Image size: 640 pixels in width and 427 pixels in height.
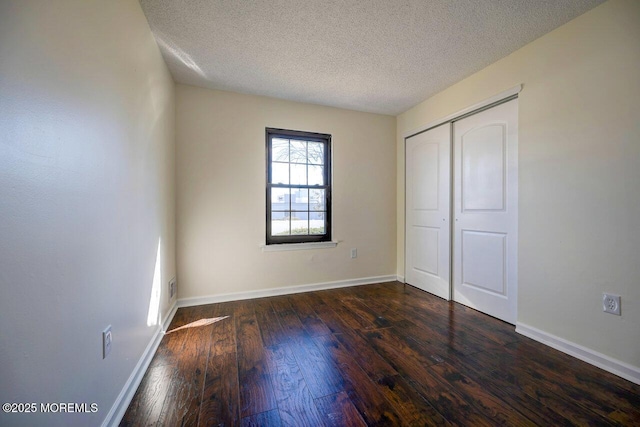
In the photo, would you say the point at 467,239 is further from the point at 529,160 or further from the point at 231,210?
the point at 231,210

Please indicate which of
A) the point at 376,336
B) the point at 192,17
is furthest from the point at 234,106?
the point at 376,336

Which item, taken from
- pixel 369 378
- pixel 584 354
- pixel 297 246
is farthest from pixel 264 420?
pixel 584 354

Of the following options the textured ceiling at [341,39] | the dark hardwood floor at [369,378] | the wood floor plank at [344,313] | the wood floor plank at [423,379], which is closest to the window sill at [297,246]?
the wood floor plank at [344,313]

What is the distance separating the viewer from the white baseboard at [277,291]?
2760 mm

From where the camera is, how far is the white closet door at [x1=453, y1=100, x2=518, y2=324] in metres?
2.26

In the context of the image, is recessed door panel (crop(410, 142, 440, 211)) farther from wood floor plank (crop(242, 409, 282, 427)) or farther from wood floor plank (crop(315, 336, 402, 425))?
wood floor plank (crop(242, 409, 282, 427))

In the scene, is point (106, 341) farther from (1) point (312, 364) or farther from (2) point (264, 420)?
(1) point (312, 364)

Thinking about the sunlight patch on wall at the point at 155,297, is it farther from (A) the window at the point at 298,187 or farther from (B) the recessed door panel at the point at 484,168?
(B) the recessed door panel at the point at 484,168

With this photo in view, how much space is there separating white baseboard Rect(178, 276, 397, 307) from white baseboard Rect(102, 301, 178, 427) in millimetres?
639

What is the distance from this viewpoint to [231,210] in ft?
9.52

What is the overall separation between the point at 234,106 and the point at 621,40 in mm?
3221

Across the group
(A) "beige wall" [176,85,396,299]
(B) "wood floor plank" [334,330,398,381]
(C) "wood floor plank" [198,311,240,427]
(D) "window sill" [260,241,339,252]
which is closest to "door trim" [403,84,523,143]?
(A) "beige wall" [176,85,396,299]

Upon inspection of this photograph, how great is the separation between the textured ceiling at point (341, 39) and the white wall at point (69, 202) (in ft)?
1.81

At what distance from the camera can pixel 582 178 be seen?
1769 millimetres
